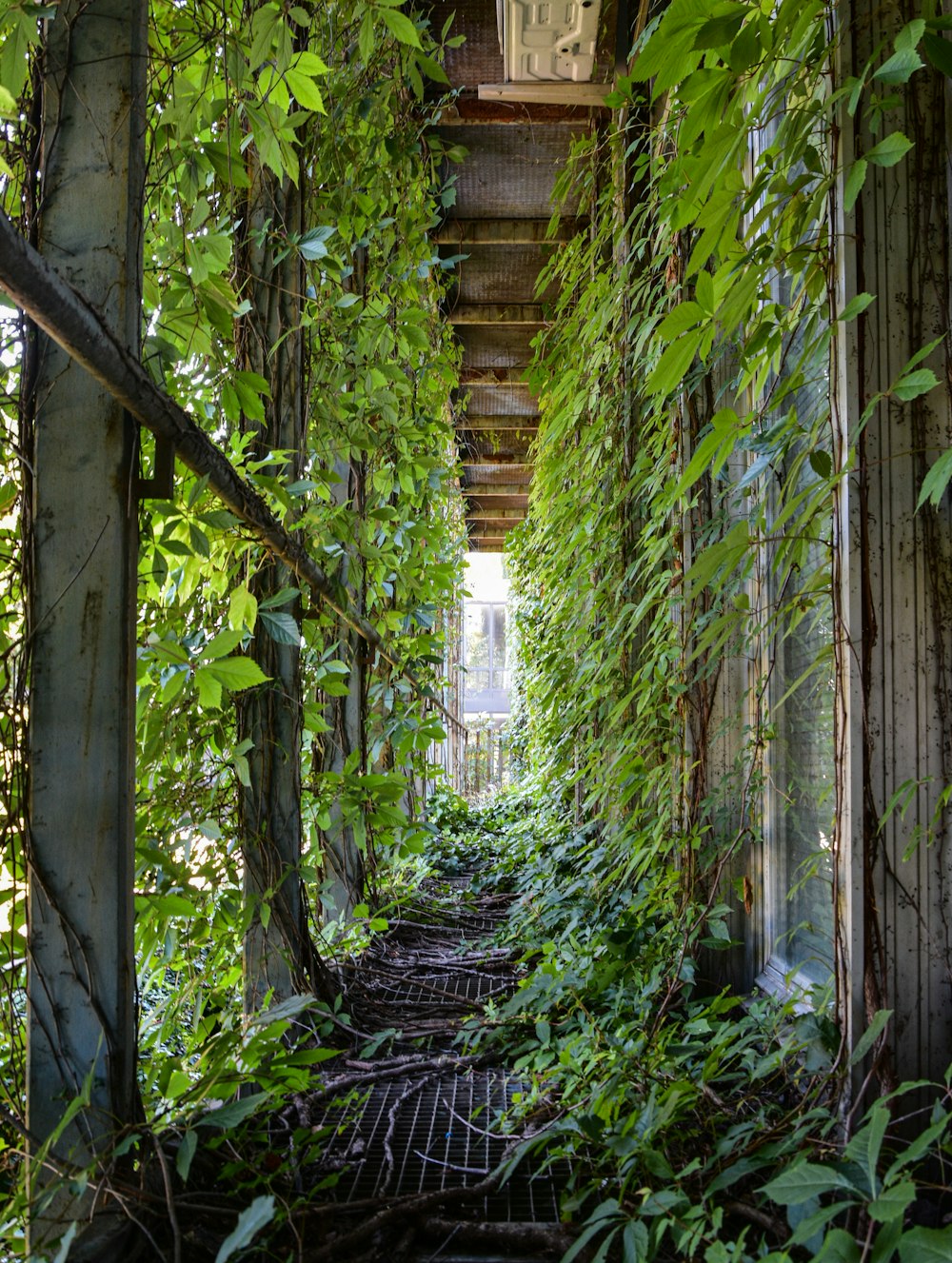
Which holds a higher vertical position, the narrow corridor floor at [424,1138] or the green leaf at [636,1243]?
the green leaf at [636,1243]

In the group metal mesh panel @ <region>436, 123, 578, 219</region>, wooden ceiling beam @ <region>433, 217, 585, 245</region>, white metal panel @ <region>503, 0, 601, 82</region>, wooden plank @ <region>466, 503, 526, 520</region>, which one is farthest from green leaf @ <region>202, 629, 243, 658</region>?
wooden plank @ <region>466, 503, 526, 520</region>

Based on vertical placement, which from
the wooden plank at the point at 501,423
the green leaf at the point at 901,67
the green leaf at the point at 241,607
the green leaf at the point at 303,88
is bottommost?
the green leaf at the point at 241,607

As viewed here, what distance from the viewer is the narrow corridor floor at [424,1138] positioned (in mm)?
1184

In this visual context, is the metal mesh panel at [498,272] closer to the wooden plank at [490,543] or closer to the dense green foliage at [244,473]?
the dense green foliage at [244,473]

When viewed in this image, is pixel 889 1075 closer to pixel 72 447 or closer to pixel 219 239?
pixel 72 447

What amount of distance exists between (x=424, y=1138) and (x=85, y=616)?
1051mm

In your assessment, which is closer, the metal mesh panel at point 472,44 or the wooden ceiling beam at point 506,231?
the metal mesh panel at point 472,44

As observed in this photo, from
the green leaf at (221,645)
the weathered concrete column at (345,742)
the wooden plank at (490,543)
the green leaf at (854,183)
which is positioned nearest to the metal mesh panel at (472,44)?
the weathered concrete column at (345,742)

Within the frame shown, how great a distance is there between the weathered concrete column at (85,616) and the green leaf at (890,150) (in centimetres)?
83

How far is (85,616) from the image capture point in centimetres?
102

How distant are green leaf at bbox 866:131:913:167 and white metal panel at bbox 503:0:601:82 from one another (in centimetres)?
220

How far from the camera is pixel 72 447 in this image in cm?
103

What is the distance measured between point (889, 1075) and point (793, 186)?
1.10 metres

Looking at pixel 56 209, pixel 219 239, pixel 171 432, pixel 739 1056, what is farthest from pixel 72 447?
pixel 739 1056
